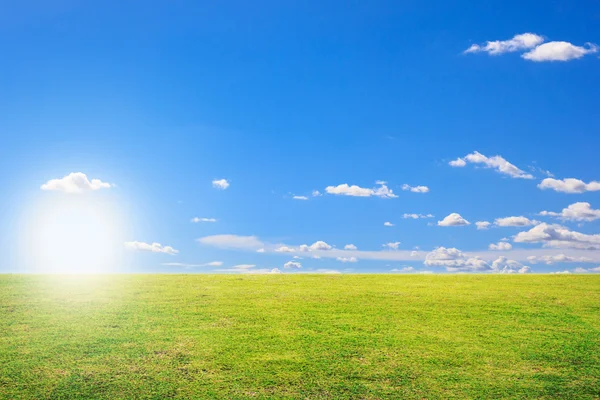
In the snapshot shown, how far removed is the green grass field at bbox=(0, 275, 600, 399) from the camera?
1209cm

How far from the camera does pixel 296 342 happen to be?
14.9 meters

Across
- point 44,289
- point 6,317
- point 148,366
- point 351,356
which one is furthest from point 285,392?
point 44,289

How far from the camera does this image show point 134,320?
17422 mm

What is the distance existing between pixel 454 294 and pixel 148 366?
14.7m

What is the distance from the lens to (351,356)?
13836 millimetres

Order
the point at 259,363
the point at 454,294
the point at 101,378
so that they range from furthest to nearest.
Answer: the point at 454,294 → the point at 259,363 → the point at 101,378

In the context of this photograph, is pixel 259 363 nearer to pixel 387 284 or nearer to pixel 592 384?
pixel 592 384

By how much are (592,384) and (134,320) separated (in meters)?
14.3

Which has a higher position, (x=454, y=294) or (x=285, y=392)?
(x=454, y=294)

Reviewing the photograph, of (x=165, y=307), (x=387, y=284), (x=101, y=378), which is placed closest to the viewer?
(x=101, y=378)

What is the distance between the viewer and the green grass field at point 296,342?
12.1m

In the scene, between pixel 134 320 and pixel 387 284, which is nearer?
pixel 134 320

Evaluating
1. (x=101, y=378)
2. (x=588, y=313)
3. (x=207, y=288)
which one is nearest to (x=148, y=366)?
(x=101, y=378)

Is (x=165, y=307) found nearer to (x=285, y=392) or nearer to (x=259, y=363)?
(x=259, y=363)
